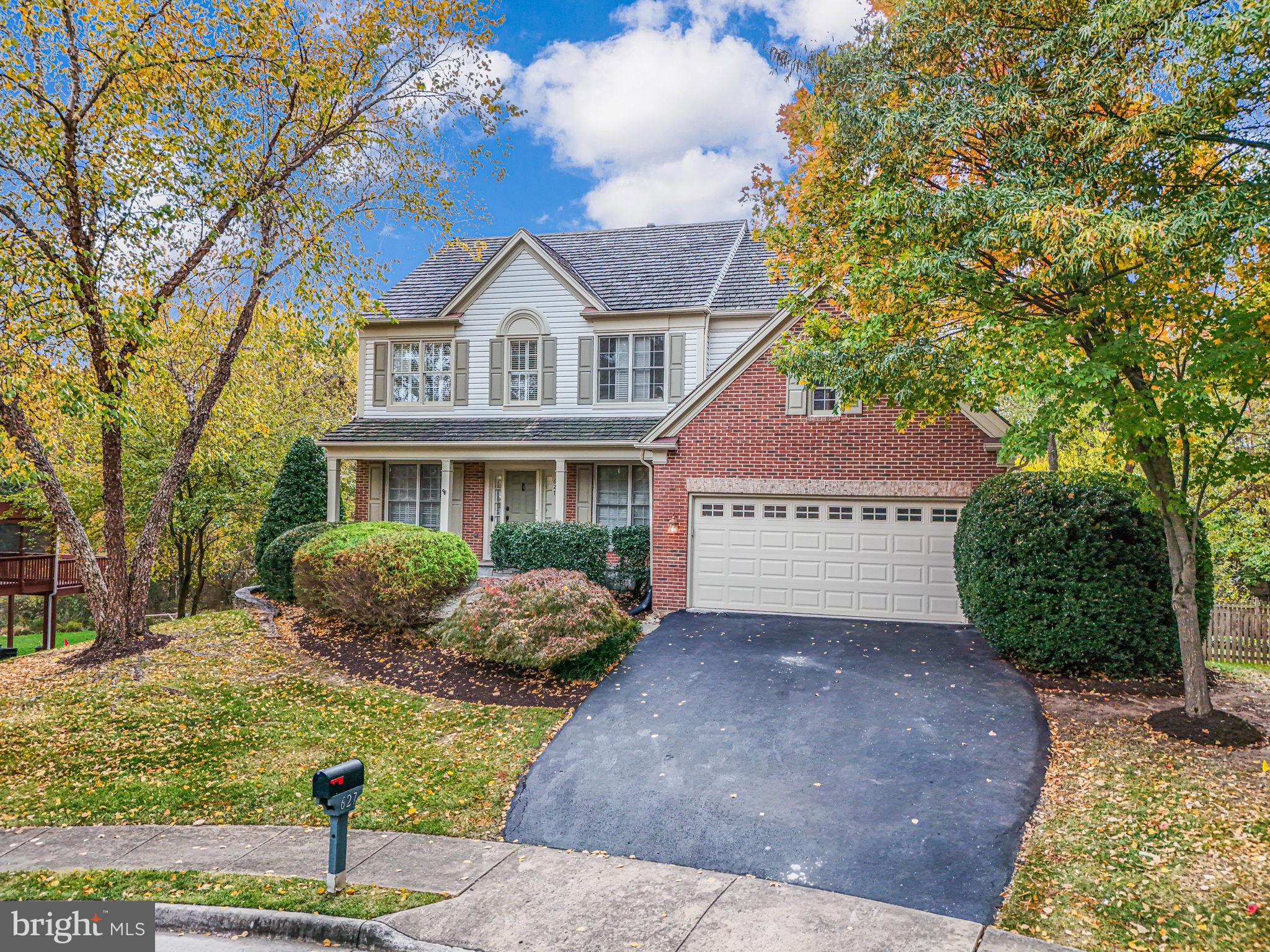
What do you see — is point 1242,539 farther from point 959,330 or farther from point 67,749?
point 67,749

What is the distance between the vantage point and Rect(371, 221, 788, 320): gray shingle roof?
1727 centimetres

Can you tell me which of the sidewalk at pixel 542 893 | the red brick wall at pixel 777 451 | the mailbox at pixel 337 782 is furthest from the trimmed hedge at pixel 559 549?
the mailbox at pixel 337 782

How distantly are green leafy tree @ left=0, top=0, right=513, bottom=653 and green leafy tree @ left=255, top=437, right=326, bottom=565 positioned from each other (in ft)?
11.8

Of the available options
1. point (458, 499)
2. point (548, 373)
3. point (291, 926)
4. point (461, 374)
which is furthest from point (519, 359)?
point (291, 926)

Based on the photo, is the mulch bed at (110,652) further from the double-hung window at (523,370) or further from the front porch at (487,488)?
the double-hung window at (523,370)

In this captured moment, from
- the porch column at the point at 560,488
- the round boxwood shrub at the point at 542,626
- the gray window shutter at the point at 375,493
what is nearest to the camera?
the round boxwood shrub at the point at 542,626

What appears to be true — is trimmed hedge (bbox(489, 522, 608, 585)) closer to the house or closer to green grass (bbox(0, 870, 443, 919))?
the house

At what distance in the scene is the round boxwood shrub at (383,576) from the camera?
11953 mm

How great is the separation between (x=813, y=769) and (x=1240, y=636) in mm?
12279

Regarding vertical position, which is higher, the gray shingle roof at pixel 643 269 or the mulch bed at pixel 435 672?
the gray shingle roof at pixel 643 269

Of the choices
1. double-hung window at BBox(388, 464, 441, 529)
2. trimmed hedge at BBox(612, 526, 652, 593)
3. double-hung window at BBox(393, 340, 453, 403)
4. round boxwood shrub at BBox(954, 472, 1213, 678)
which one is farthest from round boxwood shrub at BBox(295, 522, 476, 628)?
round boxwood shrub at BBox(954, 472, 1213, 678)

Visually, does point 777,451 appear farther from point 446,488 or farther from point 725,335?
point 446,488

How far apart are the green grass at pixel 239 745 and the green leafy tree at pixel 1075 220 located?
21.1 feet

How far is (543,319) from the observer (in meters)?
17.7
